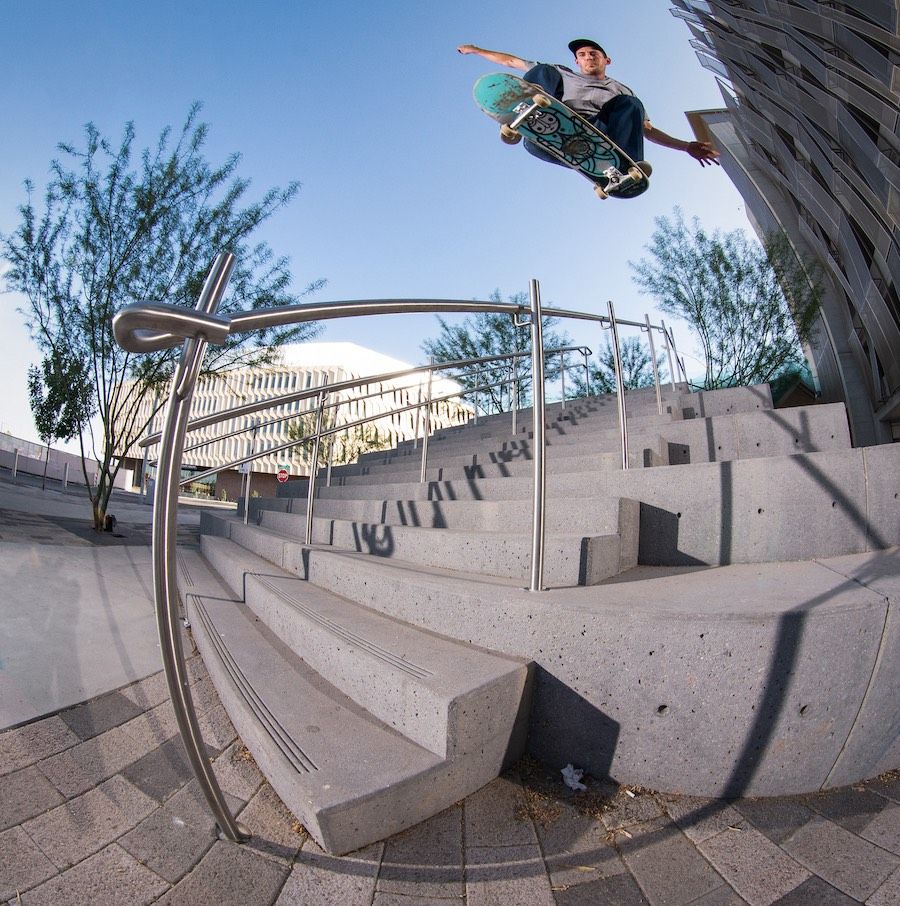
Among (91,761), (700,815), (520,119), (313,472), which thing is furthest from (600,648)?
(520,119)

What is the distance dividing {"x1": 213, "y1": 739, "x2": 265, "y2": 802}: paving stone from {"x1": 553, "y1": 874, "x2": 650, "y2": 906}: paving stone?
1.02 metres

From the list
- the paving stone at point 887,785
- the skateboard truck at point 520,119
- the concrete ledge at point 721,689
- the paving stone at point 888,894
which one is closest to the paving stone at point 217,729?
the concrete ledge at point 721,689

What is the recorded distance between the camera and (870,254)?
1438 cm

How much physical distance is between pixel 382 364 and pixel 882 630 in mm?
60866

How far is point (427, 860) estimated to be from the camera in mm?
1283

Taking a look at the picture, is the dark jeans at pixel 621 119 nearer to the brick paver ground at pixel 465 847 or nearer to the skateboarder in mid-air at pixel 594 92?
the skateboarder in mid-air at pixel 594 92

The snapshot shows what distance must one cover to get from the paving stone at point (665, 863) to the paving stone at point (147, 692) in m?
2.03

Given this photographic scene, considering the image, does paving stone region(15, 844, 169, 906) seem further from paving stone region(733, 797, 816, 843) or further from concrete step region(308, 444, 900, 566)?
concrete step region(308, 444, 900, 566)

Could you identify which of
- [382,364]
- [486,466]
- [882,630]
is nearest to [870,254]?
[486,466]

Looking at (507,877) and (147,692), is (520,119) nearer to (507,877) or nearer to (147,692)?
(147,692)

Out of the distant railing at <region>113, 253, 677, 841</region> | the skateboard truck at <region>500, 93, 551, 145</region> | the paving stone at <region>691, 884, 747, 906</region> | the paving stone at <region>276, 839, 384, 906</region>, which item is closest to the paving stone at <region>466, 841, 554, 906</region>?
the paving stone at <region>276, 839, 384, 906</region>

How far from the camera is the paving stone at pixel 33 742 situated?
1.71 meters

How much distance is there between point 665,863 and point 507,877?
0.45 m

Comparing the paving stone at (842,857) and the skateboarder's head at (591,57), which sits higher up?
the skateboarder's head at (591,57)
